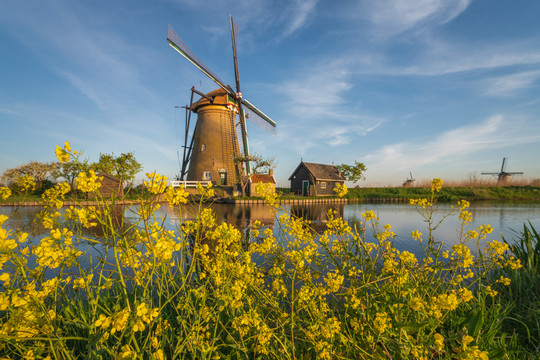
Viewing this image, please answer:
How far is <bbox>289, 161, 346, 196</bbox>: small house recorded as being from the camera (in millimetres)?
28219

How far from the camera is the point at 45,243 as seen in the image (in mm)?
1382

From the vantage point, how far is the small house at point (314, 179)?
92.6 feet

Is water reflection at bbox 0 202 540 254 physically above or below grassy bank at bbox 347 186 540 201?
below

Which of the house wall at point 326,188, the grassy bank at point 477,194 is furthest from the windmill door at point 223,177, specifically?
the grassy bank at point 477,194

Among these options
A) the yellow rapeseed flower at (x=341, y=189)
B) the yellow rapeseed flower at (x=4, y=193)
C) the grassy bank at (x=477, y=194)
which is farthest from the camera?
the grassy bank at (x=477, y=194)

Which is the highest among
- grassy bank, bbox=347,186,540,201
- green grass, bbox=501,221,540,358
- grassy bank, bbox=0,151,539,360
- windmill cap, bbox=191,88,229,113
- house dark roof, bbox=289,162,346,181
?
windmill cap, bbox=191,88,229,113

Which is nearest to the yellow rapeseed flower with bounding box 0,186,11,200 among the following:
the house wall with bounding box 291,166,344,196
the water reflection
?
the water reflection

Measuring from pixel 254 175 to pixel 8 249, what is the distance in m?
23.7

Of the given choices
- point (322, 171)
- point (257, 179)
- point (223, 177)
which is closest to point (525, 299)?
point (257, 179)

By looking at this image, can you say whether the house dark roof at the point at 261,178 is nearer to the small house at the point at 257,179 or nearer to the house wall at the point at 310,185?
the small house at the point at 257,179

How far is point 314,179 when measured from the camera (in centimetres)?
2770

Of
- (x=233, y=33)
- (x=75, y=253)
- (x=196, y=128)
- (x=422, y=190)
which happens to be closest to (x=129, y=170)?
(x=196, y=128)

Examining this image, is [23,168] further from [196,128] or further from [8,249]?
[8,249]

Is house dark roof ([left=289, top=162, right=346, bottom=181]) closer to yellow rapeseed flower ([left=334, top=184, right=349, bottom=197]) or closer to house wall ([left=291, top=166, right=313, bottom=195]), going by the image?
house wall ([left=291, top=166, right=313, bottom=195])
